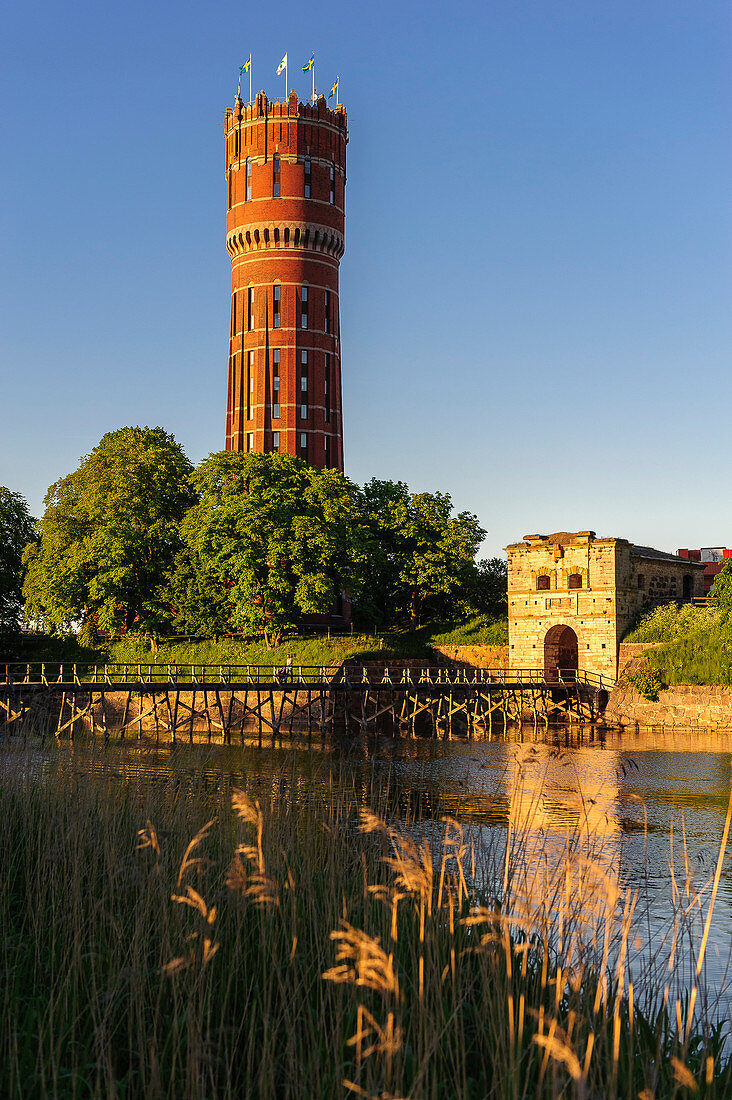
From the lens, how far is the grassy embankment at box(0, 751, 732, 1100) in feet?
15.4

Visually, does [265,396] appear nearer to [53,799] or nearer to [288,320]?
[288,320]

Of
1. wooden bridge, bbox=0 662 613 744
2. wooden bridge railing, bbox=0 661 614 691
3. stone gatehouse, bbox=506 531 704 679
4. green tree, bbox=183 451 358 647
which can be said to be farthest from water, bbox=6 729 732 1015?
green tree, bbox=183 451 358 647

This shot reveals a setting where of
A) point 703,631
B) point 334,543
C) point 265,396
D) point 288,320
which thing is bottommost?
point 703,631

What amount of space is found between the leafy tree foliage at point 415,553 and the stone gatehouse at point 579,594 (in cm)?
700

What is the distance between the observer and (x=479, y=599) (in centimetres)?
6431

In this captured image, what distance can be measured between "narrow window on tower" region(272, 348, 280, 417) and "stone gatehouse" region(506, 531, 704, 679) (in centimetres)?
2519

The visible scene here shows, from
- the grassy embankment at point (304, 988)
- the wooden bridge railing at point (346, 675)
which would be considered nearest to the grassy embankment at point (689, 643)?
the wooden bridge railing at point (346, 675)

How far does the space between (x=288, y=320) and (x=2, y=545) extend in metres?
25.3

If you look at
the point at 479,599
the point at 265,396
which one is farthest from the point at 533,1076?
the point at 265,396

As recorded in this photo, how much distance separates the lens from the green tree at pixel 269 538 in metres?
52.6

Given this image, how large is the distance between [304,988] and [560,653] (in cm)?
4913

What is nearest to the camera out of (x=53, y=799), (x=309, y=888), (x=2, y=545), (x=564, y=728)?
(x=309, y=888)

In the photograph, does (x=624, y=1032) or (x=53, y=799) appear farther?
(x=53, y=799)

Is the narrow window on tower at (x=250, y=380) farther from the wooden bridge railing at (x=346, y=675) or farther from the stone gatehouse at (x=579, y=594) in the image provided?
the stone gatehouse at (x=579, y=594)
